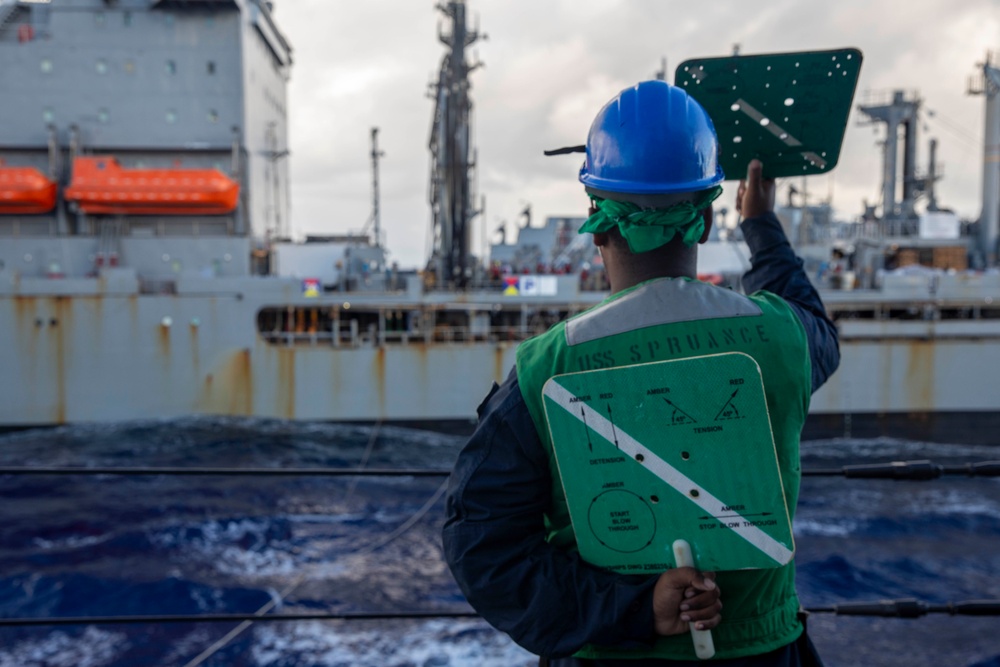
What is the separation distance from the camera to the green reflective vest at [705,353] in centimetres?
108

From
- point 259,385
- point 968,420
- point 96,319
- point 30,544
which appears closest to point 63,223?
point 96,319

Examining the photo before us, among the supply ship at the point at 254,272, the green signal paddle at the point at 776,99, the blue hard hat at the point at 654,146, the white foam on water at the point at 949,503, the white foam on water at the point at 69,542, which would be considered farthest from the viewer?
the supply ship at the point at 254,272

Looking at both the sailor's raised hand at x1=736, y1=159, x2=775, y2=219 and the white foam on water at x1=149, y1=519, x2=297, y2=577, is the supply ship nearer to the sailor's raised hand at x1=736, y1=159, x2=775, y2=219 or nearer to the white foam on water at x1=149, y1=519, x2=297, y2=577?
the white foam on water at x1=149, y1=519, x2=297, y2=577

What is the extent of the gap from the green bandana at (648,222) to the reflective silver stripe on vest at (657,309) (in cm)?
8

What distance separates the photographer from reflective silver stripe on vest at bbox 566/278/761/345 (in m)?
1.09

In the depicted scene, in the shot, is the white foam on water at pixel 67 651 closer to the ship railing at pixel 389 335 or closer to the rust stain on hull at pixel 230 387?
the rust stain on hull at pixel 230 387

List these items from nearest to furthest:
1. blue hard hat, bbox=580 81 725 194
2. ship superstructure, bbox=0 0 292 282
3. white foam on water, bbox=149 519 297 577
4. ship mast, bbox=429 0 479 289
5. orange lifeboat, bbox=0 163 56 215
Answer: blue hard hat, bbox=580 81 725 194 < white foam on water, bbox=149 519 297 577 < orange lifeboat, bbox=0 163 56 215 < ship superstructure, bbox=0 0 292 282 < ship mast, bbox=429 0 479 289

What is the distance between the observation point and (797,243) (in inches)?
778

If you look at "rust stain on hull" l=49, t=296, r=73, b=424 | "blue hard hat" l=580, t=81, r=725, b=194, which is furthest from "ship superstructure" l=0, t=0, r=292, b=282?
"blue hard hat" l=580, t=81, r=725, b=194

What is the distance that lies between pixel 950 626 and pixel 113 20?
20.7 metres

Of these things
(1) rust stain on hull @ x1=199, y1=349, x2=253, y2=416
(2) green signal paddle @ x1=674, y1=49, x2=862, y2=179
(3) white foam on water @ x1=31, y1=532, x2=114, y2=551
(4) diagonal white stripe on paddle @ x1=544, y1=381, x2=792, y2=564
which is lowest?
(3) white foam on water @ x1=31, y1=532, x2=114, y2=551

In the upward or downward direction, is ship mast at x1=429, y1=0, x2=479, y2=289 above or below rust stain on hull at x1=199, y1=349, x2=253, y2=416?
above

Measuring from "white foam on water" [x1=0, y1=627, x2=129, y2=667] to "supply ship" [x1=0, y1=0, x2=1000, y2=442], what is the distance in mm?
8472

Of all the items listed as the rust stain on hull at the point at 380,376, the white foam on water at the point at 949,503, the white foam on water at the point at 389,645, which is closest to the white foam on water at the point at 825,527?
the white foam on water at the point at 949,503
